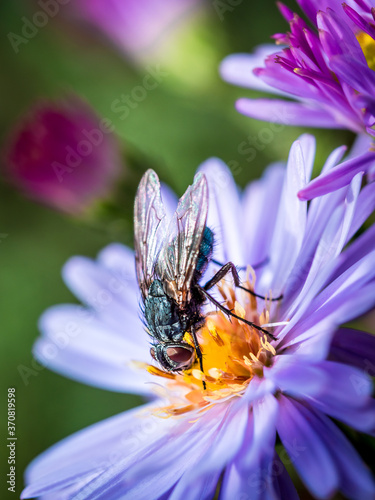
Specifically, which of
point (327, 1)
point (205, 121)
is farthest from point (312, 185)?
point (205, 121)

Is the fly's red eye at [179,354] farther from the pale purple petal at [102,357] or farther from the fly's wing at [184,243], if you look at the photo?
the pale purple petal at [102,357]

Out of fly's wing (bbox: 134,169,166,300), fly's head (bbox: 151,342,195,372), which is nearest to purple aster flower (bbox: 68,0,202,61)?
fly's wing (bbox: 134,169,166,300)

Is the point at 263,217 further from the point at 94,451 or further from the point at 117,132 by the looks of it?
the point at 117,132

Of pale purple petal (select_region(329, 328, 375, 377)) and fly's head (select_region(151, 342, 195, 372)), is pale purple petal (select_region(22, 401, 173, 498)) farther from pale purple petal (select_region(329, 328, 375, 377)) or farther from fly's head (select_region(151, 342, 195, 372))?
pale purple petal (select_region(329, 328, 375, 377))

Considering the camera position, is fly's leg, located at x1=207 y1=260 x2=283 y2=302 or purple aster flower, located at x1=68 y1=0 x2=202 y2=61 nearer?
fly's leg, located at x1=207 y1=260 x2=283 y2=302

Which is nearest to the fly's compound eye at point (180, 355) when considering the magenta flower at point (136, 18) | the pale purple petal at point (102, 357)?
the pale purple petal at point (102, 357)

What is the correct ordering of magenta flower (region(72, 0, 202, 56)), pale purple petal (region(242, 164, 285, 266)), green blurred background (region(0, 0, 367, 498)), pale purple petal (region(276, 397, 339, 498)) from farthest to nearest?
1. magenta flower (region(72, 0, 202, 56))
2. green blurred background (region(0, 0, 367, 498))
3. pale purple petal (region(242, 164, 285, 266))
4. pale purple petal (region(276, 397, 339, 498))
